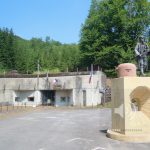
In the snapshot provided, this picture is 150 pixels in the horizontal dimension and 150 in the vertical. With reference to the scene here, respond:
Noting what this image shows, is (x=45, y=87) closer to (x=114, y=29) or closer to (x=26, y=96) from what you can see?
(x=26, y=96)

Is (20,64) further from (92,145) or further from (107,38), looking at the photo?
(92,145)

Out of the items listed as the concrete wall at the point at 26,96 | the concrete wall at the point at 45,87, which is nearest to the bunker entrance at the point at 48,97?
the concrete wall at the point at 45,87

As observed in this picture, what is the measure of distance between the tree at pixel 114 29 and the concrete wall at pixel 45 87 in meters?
9.96

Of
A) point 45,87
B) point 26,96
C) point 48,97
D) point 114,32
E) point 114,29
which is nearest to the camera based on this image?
point 45,87

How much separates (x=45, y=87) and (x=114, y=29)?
1963cm

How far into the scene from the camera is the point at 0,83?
108 ft

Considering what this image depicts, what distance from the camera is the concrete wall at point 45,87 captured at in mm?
29828

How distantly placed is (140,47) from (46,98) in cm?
2750

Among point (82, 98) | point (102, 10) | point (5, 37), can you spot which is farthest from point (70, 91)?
point (5, 37)


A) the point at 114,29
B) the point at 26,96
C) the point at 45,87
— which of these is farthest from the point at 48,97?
the point at 114,29

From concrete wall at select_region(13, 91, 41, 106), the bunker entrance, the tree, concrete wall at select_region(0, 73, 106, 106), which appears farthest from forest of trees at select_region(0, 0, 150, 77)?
concrete wall at select_region(13, 91, 41, 106)

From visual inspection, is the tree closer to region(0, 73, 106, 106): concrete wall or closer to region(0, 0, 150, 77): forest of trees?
region(0, 0, 150, 77): forest of trees

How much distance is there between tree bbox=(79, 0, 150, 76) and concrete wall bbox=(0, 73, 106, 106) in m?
9.96

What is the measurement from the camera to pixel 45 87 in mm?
32219
